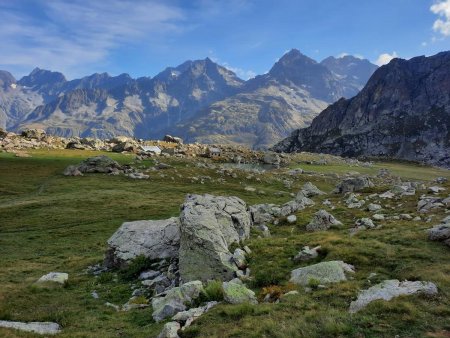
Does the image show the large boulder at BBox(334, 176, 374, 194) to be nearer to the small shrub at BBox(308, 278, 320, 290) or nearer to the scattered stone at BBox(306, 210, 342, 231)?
the scattered stone at BBox(306, 210, 342, 231)

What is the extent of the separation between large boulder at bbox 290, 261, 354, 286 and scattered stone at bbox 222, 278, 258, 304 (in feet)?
11.0

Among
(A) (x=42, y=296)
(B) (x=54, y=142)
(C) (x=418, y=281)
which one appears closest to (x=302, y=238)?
(C) (x=418, y=281)

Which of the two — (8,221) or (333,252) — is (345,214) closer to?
(333,252)

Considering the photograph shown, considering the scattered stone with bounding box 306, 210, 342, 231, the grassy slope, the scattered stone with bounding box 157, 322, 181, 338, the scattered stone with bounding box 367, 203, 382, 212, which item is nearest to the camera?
the grassy slope

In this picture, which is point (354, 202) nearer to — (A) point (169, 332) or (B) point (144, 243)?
(B) point (144, 243)

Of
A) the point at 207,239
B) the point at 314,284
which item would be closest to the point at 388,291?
the point at 314,284

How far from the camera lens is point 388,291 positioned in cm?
1839

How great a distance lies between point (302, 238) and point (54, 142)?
168 metres

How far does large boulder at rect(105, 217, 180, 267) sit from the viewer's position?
32.6m

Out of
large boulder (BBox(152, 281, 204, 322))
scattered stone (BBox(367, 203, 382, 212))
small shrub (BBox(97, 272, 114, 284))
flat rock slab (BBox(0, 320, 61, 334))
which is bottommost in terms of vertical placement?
small shrub (BBox(97, 272, 114, 284))

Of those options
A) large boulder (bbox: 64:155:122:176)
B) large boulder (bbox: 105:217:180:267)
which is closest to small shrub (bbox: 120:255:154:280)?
large boulder (bbox: 105:217:180:267)

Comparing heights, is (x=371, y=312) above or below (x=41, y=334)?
above

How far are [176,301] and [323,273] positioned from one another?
28.4 ft

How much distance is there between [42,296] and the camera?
1025 inches
